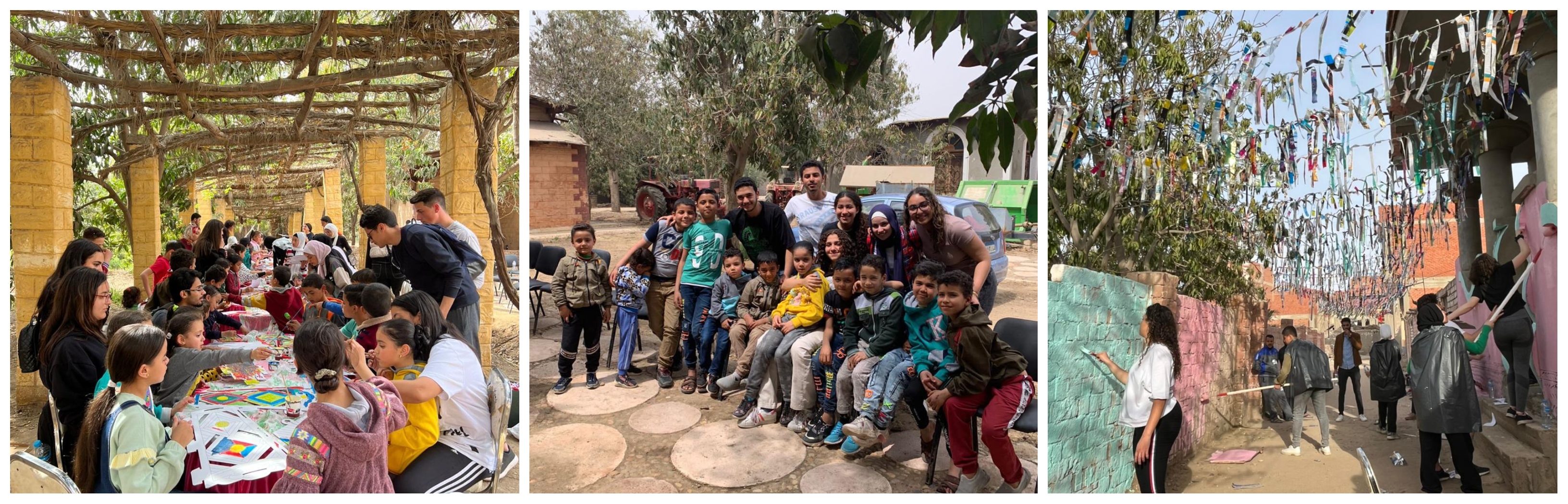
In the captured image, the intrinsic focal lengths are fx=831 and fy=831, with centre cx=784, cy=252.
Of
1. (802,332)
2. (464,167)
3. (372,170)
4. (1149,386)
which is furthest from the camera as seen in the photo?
(372,170)

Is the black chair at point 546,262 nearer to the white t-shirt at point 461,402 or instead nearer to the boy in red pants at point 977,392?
the white t-shirt at point 461,402

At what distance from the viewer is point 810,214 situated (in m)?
3.71

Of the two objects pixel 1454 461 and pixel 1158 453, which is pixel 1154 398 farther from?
pixel 1454 461

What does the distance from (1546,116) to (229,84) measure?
662 cm

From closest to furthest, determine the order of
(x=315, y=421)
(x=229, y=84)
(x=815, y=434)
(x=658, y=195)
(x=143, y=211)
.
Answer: (x=315, y=421) → (x=815, y=434) → (x=658, y=195) → (x=229, y=84) → (x=143, y=211)

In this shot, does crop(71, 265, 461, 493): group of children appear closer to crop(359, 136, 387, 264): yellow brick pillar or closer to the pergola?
the pergola

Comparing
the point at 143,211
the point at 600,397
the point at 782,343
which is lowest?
the point at 600,397

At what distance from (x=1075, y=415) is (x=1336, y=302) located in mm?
977

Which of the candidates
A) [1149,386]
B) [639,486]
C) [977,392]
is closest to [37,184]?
[639,486]

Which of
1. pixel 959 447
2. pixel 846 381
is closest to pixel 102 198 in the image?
pixel 846 381

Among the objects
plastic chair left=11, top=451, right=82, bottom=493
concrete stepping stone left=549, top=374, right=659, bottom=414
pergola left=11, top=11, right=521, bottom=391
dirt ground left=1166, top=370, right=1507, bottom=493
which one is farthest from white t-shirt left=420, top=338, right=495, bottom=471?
dirt ground left=1166, top=370, right=1507, bottom=493

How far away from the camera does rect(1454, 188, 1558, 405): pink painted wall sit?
2.72 meters

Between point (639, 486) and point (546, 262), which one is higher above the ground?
point (546, 262)

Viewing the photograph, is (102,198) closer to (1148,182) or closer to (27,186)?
(27,186)
